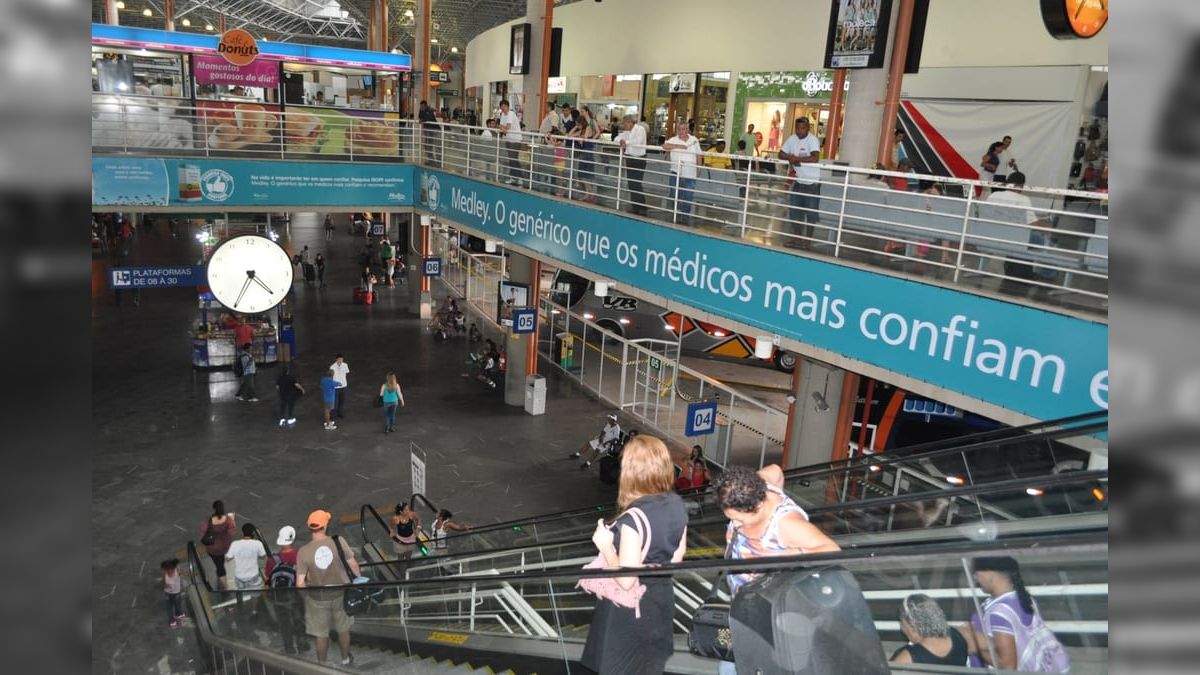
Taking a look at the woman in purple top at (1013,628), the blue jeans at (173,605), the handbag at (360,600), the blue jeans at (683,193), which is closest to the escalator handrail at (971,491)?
the woman in purple top at (1013,628)

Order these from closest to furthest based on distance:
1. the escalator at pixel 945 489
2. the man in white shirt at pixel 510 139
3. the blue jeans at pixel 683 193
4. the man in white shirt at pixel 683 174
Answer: the escalator at pixel 945 489 < the man in white shirt at pixel 683 174 < the blue jeans at pixel 683 193 < the man in white shirt at pixel 510 139

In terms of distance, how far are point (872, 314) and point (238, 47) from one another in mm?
17282

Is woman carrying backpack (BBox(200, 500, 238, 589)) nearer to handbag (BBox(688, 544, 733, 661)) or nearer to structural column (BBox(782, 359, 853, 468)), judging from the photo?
structural column (BBox(782, 359, 853, 468))

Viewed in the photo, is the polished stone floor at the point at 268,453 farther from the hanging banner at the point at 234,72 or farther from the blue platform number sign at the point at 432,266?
the hanging banner at the point at 234,72

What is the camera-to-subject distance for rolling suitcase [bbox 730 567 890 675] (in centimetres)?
313

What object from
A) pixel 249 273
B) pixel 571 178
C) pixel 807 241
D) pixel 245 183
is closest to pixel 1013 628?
pixel 807 241

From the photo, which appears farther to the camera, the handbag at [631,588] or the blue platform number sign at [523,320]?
the blue platform number sign at [523,320]

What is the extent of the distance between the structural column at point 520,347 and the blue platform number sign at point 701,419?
6427 millimetres

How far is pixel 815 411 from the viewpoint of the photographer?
488 inches

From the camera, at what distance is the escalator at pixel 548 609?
2779 mm

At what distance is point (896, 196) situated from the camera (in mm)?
9844

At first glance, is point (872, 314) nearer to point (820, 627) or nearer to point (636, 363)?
point (820, 627)

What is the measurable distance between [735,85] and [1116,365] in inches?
849

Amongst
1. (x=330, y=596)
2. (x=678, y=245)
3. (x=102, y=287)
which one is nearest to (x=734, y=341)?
(x=678, y=245)
